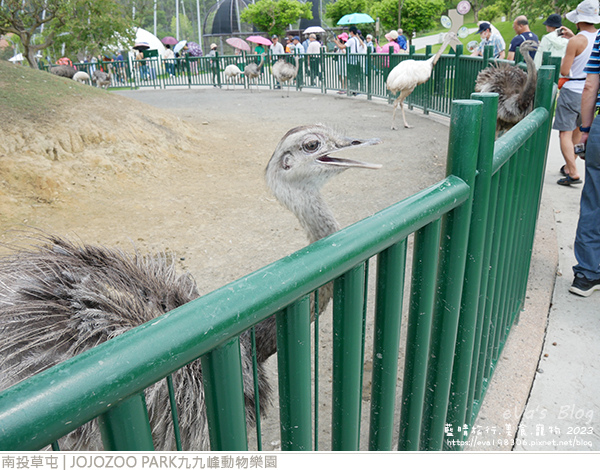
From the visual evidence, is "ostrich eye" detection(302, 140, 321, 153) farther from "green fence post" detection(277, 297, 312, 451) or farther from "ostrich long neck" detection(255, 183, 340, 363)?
"green fence post" detection(277, 297, 312, 451)

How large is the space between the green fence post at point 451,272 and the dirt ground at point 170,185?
3.02 ft

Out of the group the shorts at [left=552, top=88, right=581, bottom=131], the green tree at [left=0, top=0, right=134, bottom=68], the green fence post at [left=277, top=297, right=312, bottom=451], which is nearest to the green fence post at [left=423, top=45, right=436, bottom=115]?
the shorts at [left=552, top=88, right=581, bottom=131]

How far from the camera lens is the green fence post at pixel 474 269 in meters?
1.76

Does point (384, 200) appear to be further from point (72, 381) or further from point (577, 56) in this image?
point (72, 381)

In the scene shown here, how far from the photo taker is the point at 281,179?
2.65 m

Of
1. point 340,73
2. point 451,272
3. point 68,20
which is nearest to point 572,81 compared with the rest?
point 451,272

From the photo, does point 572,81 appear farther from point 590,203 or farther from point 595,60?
point 590,203

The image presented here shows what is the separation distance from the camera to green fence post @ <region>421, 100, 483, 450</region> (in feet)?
5.40

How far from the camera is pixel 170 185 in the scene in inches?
265

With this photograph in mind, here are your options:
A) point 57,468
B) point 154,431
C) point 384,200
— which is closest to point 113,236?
point 384,200

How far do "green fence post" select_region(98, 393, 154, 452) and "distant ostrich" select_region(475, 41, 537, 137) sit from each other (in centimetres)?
638

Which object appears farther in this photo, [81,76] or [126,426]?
[81,76]

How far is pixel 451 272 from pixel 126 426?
124 centimetres

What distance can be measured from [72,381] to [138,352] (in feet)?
0.32
